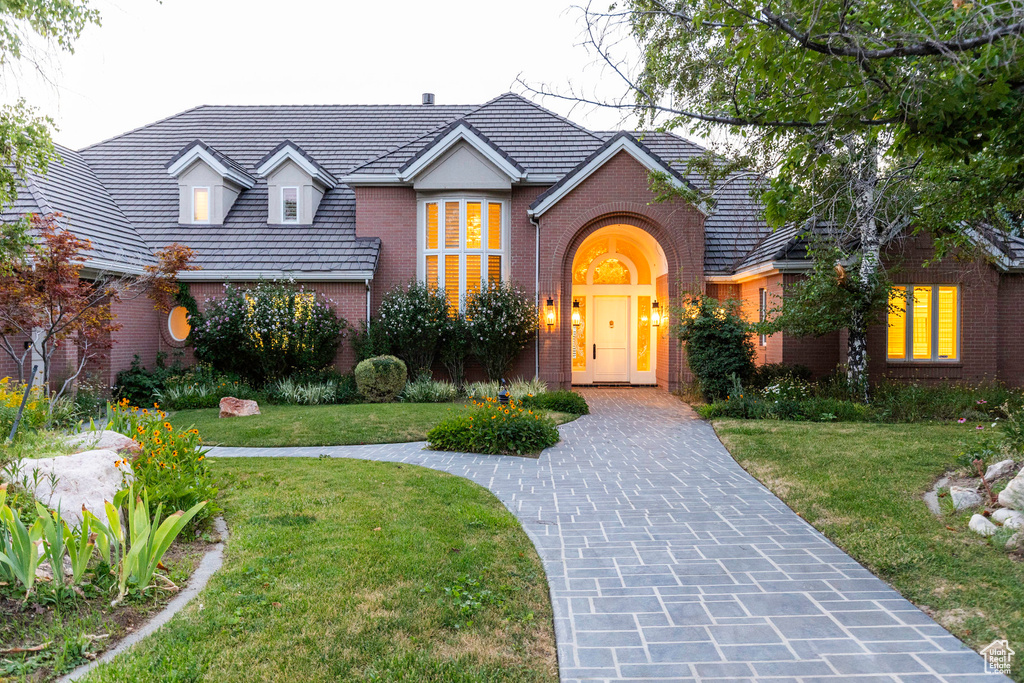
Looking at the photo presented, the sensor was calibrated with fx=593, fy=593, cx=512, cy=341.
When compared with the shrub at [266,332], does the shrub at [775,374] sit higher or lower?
lower

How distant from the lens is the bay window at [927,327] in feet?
48.3

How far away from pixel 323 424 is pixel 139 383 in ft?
19.9

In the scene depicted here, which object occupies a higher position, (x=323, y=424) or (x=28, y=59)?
(x=28, y=59)

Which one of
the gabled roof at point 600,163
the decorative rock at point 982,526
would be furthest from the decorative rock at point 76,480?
the gabled roof at point 600,163

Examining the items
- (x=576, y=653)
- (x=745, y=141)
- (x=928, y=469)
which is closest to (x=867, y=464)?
(x=928, y=469)

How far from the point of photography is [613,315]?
19219mm

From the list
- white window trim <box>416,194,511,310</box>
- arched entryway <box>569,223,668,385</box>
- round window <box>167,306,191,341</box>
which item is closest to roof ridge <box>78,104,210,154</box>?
round window <box>167,306,191,341</box>

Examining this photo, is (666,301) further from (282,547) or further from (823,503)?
(282,547)

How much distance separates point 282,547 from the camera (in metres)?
5.02

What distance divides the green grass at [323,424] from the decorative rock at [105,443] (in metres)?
3.45

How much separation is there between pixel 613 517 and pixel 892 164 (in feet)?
28.5

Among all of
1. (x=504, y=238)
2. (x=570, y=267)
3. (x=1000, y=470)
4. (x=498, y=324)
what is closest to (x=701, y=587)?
(x=1000, y=470)

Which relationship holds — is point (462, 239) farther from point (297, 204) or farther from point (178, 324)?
point (178, 324)

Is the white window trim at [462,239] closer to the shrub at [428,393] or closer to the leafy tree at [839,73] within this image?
the shrub at [428,393]
